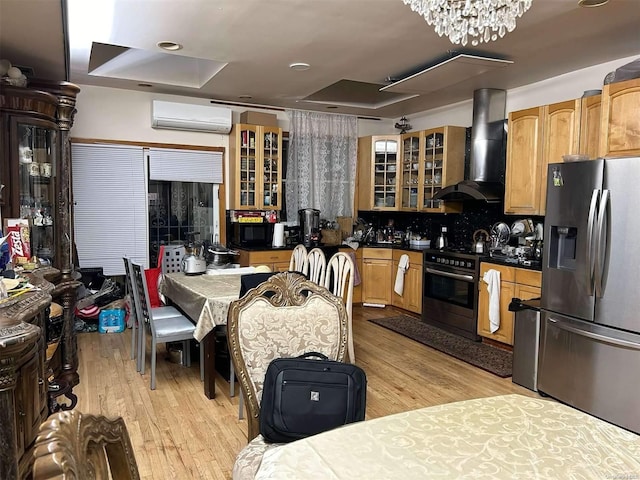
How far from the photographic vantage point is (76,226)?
520 cm

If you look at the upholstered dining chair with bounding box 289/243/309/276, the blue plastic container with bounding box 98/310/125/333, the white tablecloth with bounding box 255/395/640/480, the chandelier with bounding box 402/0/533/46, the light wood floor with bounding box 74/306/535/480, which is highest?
the chandelier with bounding box 402/0/533/46

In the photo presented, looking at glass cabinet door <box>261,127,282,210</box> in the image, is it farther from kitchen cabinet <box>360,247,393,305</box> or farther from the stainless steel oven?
the stainless steel oven

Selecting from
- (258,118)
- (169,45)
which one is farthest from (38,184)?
(258,118)

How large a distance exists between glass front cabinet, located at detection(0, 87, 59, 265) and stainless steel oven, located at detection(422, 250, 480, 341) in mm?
3738

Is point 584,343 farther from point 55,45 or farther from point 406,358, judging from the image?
point 55,45

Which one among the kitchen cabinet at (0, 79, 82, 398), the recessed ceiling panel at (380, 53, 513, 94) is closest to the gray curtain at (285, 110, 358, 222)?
the recessed ceiling panel at (380, 53, 513, 94)

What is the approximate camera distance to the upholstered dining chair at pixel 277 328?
1961mm

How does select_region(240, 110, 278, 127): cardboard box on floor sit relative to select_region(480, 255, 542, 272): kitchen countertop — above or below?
above

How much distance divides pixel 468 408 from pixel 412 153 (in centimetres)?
498

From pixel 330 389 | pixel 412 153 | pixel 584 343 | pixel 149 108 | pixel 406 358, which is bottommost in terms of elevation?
pixel 406 358

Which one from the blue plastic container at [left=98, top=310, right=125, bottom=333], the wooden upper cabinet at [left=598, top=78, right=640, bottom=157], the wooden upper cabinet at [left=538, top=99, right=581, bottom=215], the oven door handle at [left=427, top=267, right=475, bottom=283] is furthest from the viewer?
the blue plastic container at [left=98, top=310, right=125, bottom=333]

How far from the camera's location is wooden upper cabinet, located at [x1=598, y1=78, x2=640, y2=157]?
327 cm

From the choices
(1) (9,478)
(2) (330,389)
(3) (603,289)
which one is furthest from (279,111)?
(1) (9,478)

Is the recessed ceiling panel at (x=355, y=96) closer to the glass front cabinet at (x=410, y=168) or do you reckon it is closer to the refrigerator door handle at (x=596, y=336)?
the glass front cabinet at (x=410, y=168)
